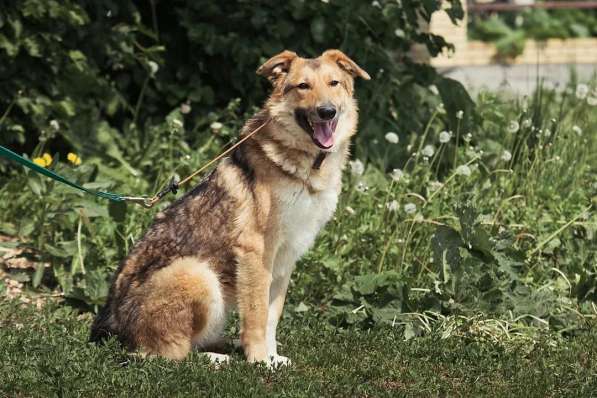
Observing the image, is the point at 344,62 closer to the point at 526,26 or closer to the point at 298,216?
the point at 298,216

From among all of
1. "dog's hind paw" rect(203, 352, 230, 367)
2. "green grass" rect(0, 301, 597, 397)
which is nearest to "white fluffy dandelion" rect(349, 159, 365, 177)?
"green grass" rect(0, 301, 597, 397)

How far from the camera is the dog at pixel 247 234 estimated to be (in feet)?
18.2

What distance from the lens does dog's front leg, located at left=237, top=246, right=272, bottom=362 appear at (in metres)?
5.69

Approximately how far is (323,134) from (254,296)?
0.93 metres

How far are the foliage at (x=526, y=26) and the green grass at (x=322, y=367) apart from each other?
12.0m

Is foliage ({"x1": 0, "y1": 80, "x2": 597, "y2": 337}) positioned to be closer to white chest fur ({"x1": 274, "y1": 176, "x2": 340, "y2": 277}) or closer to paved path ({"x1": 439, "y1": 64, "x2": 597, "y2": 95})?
white chest fur ({"x1": 274, "y1": 176, "x2": 340, "y2": 277})

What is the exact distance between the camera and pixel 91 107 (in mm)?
8734

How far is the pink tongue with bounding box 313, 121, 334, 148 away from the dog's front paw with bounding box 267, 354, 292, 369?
3.77 ft

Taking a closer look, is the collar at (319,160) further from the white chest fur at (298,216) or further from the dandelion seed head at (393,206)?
the dandelion seed head at (393,206)

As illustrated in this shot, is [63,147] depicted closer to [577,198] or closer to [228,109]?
[228,109]

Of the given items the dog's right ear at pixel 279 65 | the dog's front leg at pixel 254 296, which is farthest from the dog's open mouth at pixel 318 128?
the dog's front leg at pixel 254 296

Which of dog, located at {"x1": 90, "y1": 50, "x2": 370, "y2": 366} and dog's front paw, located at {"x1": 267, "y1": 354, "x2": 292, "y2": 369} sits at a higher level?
dog, located at {"x1": 90, "y1": 50, "x2": 370, "y2": 366}

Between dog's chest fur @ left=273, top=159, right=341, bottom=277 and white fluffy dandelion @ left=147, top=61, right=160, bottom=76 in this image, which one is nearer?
dog's chest fur @ left=273, top=159, right=341, bottom=277

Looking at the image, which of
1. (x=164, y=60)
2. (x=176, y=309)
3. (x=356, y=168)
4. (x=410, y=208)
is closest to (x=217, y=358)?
(x=176, y=309)
